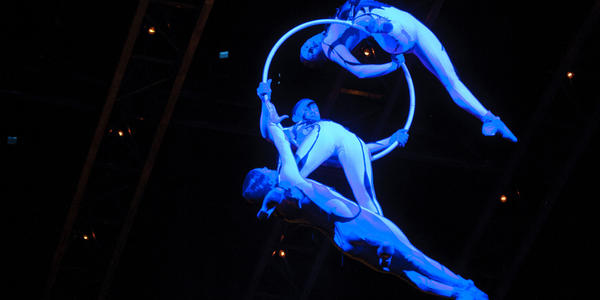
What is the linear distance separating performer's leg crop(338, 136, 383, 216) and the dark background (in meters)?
2.13

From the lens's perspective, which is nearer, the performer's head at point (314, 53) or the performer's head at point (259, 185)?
the performer's head at point (259, 185)

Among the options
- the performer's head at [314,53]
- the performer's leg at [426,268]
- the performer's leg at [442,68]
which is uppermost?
the performer's leg at [442,68]

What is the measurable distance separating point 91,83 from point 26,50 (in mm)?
685

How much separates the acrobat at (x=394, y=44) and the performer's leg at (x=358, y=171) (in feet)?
1.80

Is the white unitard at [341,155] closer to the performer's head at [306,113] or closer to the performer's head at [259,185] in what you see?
the performer's head at [306,113]

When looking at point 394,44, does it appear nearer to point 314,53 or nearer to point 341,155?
point 314,53

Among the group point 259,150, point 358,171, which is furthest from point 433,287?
point 259,150

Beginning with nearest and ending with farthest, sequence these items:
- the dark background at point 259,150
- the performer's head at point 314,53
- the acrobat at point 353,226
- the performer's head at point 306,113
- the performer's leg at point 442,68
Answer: the acrobat at point 353,226 → the performer's leg at point 442,68 → the performer's head at point 306,113 → the performer's head at point 314,53 → the dark background at point 259,150

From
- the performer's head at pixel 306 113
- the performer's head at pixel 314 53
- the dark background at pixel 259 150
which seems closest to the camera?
the performer's head at pixel 306 113

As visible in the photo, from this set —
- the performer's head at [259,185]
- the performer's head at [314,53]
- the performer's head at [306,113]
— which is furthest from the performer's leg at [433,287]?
the performer's head at [314,53]

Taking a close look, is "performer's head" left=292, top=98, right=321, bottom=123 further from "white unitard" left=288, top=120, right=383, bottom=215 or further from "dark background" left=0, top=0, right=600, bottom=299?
"dark background" left=0, top=0, right=600, bottom=299

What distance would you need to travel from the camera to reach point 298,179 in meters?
4.66

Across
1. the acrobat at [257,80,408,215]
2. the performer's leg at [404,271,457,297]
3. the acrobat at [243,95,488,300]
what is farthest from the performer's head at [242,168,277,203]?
the performer's leg at [404,271,457,297]

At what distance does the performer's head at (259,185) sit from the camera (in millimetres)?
4676
